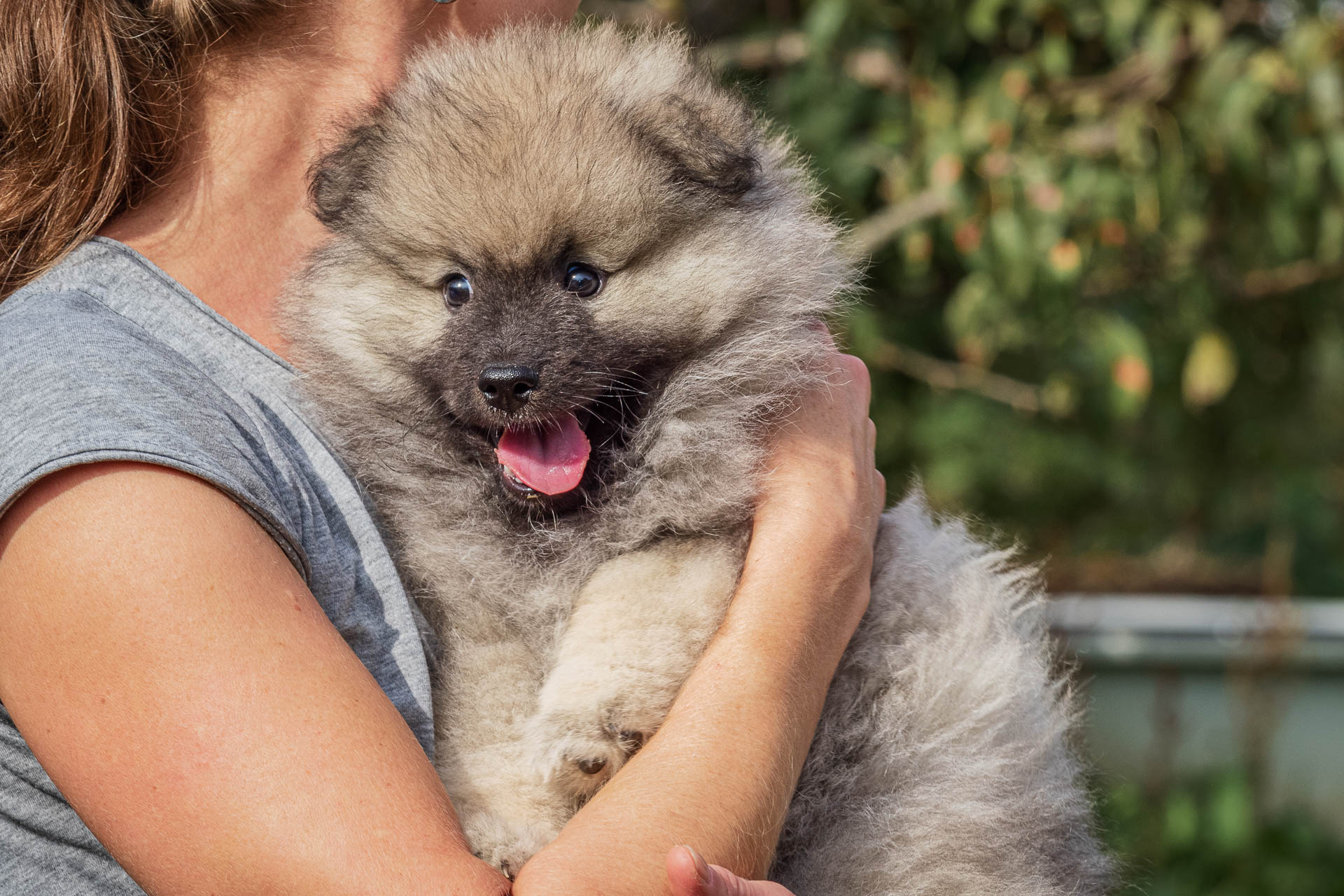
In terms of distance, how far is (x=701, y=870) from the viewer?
4.00 ft

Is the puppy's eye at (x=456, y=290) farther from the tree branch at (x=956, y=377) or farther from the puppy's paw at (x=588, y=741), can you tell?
the tree branch at (x=956, y=377)

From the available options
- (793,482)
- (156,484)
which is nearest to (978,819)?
(793,482)

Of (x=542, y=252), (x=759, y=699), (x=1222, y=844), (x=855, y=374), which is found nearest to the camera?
(x=759, y=699)

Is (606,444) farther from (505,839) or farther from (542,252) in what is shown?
(505,839)

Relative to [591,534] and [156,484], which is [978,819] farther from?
[156,484]

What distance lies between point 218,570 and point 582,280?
75 cm

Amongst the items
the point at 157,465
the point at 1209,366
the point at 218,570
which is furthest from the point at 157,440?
the point at 1209,366

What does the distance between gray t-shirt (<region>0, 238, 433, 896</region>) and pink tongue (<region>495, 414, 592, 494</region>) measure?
0.74 ft

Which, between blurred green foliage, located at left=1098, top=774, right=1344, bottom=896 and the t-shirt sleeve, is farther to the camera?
blurred green foliage, located at left=1098, top=774, right=1344, bottom=896

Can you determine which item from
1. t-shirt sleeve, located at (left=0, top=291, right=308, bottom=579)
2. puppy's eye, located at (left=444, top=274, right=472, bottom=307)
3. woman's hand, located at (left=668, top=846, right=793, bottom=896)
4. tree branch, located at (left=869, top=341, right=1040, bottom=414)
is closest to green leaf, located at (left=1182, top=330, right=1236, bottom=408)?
tree branch, located at (left=869, top=341, right=1040, bottom=414)

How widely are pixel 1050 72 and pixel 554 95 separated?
1.91 metres

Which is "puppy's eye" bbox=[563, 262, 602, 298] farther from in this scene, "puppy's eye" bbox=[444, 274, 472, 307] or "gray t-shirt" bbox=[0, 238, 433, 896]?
"gray t-shirt" bbox=[0, 238, 433, 896]

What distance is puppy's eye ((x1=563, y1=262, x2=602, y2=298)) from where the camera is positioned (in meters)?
1.79

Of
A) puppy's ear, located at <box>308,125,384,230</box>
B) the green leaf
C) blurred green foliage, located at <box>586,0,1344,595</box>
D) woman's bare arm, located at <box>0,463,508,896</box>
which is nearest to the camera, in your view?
woman's bare arm, located at <box>0,463,508,896</box>
